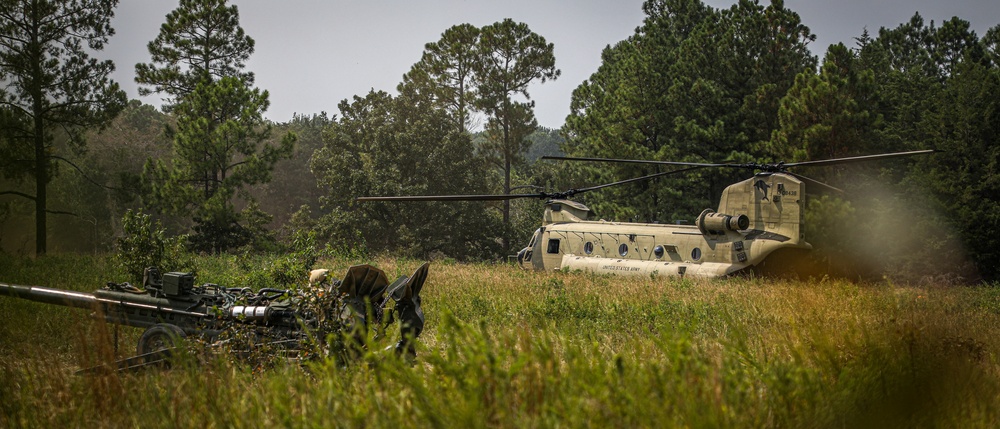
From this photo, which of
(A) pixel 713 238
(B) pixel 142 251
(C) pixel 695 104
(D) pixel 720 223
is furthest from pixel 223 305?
(C) pixel 695 104

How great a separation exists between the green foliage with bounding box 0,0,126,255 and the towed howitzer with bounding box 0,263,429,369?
73.3 feet

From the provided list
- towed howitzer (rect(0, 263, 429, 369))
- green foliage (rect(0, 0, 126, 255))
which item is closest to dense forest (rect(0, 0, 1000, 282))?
green foliage (rect(0, 0, 126, 255))

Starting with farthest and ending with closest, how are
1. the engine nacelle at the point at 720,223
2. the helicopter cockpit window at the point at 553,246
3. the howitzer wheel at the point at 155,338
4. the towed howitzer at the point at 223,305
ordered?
the helicopter cockpit window at the point at 553,246 < the engine nacelle at the point at 720,223 < the howitzer wheel at the point at 155,338 < the towed howitzer at the point at 223,305

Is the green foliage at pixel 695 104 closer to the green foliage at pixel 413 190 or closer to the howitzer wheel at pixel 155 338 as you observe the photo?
the green foliage at pixel 413 190

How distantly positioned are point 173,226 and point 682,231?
41.3 m

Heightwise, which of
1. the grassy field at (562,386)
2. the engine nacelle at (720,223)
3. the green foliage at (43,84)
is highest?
the green foliage at (43,84)

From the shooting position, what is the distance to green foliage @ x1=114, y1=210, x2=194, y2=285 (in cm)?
1493

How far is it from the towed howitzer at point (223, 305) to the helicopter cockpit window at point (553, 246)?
46.9 ft

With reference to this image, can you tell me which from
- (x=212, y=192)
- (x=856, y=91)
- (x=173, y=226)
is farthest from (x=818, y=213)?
(x=173, y=226)

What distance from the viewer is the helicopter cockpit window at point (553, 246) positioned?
22.0 m

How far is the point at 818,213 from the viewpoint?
2514 cm

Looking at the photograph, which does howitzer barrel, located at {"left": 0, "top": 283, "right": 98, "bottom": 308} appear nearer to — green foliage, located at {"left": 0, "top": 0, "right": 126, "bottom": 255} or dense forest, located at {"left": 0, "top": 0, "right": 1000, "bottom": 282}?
dense forest, located at {"left": 0, "top": 0, "right": 1000, "bottom": 282}

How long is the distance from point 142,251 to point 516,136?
3509cm

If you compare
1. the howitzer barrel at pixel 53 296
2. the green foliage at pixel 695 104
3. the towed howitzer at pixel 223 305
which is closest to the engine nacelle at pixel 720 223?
Answer: the towed howitzer at pixel 223 305
